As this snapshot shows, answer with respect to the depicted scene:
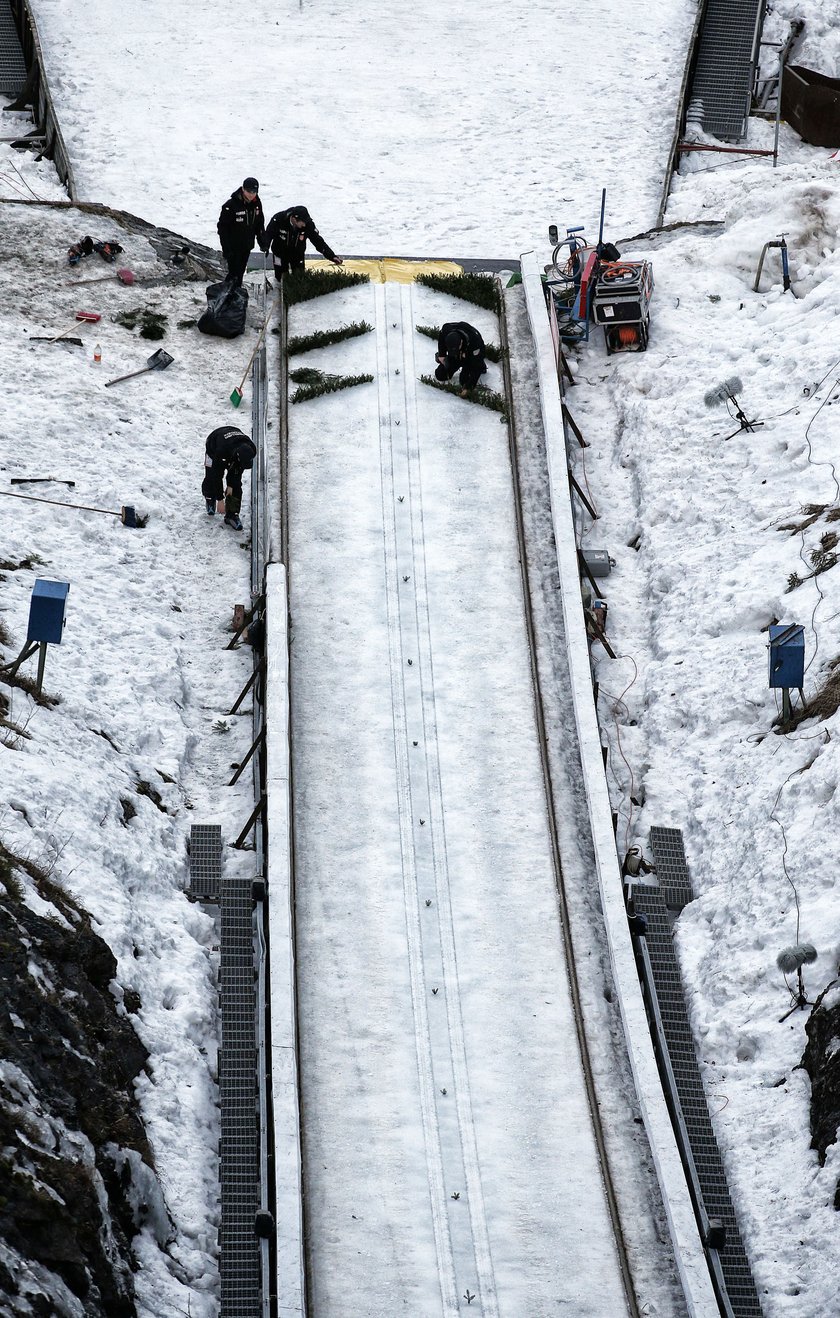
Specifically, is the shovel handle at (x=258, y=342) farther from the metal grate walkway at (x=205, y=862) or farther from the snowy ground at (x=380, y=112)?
the metal grate walkway at (x=205, y=862)

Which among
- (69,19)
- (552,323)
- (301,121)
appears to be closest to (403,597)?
(552,323)

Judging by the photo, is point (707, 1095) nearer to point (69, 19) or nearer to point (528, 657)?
point (528, 657)

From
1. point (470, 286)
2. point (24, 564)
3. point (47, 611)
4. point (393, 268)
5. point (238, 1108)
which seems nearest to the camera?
point (238, 1108)

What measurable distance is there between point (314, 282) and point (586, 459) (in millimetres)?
3765

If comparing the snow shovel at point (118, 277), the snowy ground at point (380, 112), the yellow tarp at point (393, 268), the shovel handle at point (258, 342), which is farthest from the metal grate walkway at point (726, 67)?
the snow shovel at point (118, 277)

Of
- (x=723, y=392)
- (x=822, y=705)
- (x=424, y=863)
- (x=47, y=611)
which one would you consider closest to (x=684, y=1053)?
(x=424, y=863)

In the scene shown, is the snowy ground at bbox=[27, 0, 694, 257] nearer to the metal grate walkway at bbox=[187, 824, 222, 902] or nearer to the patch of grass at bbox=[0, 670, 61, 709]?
the patch of grass at bbox=[0, 670, 61, 709]

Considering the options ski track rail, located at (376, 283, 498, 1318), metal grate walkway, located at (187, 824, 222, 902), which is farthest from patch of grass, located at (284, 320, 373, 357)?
metal grate walkway, located at (187, 824, 222, 902)

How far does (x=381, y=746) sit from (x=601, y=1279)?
4.62 metres

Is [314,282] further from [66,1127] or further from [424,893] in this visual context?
[66,1127]

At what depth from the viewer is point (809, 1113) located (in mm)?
11797

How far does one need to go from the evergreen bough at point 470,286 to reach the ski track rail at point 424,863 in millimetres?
835

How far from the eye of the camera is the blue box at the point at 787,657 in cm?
1362

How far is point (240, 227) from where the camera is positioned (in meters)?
19.0
